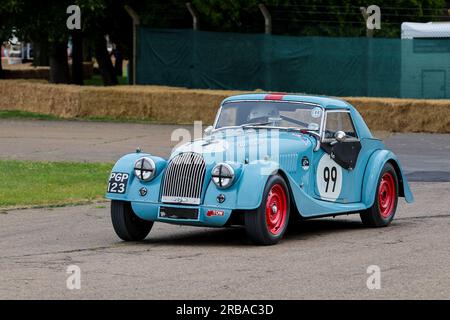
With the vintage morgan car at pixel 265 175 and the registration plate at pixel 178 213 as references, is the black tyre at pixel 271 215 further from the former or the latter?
the registration plate at pixel 178 213

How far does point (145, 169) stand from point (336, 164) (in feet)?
7.36

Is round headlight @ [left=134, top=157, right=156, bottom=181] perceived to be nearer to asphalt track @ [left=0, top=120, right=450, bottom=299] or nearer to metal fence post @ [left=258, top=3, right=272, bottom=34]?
asphalt track @ [left=0, top=120, right=450, bottom=299]

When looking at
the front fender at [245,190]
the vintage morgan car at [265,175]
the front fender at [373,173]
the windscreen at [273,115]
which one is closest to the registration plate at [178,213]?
the vintage morgan car at [265,175]

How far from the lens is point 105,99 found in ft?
95.7

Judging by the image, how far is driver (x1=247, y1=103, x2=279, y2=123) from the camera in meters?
12.5

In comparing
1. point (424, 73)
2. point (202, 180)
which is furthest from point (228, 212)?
point (424, 73)

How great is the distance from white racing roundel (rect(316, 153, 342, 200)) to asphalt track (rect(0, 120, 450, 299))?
1.41 ft

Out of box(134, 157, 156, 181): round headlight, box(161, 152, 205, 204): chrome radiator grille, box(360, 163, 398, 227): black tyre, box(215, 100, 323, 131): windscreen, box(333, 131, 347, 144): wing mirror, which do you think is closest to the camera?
box(161, 152, 205, 204): chrome radiator grille

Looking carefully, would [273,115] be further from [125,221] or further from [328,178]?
[125,221]

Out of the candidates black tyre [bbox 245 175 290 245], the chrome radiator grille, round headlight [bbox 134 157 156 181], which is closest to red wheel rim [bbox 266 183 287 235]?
black tyre [bbox 245 175 290 245]

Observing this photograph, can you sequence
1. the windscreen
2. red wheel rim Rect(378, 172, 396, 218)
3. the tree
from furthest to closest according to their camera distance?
the tree
red wheel rim Rect(378, 172, 396, 218)
the windscreen

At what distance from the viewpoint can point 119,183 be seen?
11.3 meters

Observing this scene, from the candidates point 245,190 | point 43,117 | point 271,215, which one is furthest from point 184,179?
point 43,117
